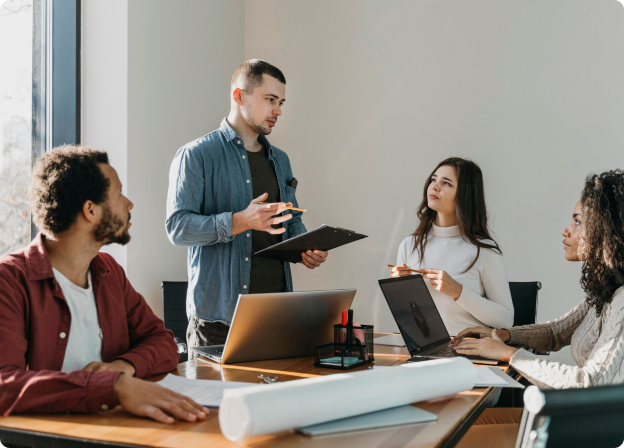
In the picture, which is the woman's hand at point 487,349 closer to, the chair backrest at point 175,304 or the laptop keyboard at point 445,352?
the laptop keyboard at point 445,352

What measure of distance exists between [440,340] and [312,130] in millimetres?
2341

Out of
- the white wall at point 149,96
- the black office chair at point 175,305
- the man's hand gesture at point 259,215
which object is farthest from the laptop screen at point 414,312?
the white wall at point 149,96

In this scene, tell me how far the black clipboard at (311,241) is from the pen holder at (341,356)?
338 mm

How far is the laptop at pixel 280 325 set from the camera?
1482 mm

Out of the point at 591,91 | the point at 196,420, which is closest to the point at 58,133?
the point at 196,420

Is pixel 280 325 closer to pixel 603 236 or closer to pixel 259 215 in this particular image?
pixel 259 215

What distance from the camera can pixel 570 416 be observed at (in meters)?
0.87

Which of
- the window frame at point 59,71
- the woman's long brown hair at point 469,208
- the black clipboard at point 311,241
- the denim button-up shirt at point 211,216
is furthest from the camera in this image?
the window frame at point 59,71

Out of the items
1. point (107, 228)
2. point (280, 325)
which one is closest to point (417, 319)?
Result: point (280, 325)

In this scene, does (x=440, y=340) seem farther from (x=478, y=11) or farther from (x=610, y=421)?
(x=478, y=11)

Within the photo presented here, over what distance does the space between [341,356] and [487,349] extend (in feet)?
1.48

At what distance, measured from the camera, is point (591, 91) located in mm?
3283

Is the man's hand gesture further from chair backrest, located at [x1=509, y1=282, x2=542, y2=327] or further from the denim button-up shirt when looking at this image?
chair backrest, located at [x1=509, y1=282, x2=542, y2=327]

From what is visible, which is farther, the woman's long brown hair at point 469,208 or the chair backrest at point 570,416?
the woman's long brown hair at point 469,208
